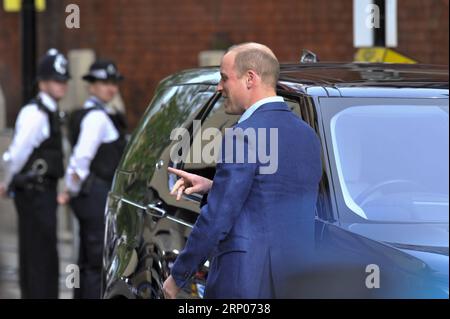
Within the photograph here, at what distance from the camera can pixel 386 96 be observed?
4691 millimetres

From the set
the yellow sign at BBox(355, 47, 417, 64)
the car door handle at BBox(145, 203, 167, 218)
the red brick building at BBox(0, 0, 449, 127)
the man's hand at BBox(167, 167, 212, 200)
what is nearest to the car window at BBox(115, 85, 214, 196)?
the car door handle at BBox(145, 203, 167, 218)

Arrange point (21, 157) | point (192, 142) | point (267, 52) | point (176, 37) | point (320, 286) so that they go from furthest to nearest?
point (176, 37) → point (21, 157) → point (192, 142) → point (267, 52) → point (320, 286)

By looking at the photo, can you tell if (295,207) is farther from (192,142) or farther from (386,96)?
(192,142)

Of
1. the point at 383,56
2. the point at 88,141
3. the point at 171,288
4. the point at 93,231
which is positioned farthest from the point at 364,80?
the point at 93,231

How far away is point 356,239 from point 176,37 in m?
8.96

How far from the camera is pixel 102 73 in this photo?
8477 millimetres

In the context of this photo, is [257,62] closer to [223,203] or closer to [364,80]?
[223,203]

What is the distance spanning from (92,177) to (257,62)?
4.28 meters

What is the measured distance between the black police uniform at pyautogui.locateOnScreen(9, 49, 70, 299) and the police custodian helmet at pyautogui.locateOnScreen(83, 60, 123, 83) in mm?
227

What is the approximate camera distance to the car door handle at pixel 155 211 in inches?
211

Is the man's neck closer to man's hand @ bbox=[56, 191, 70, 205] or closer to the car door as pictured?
the car door

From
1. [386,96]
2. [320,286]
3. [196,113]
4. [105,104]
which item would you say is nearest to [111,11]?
[105,104]

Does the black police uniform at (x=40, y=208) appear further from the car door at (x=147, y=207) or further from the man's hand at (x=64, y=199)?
the car door at (x=147, y=207)

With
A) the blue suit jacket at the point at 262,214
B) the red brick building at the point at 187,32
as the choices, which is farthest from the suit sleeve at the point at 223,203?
the red brick building at the point at 187,32
